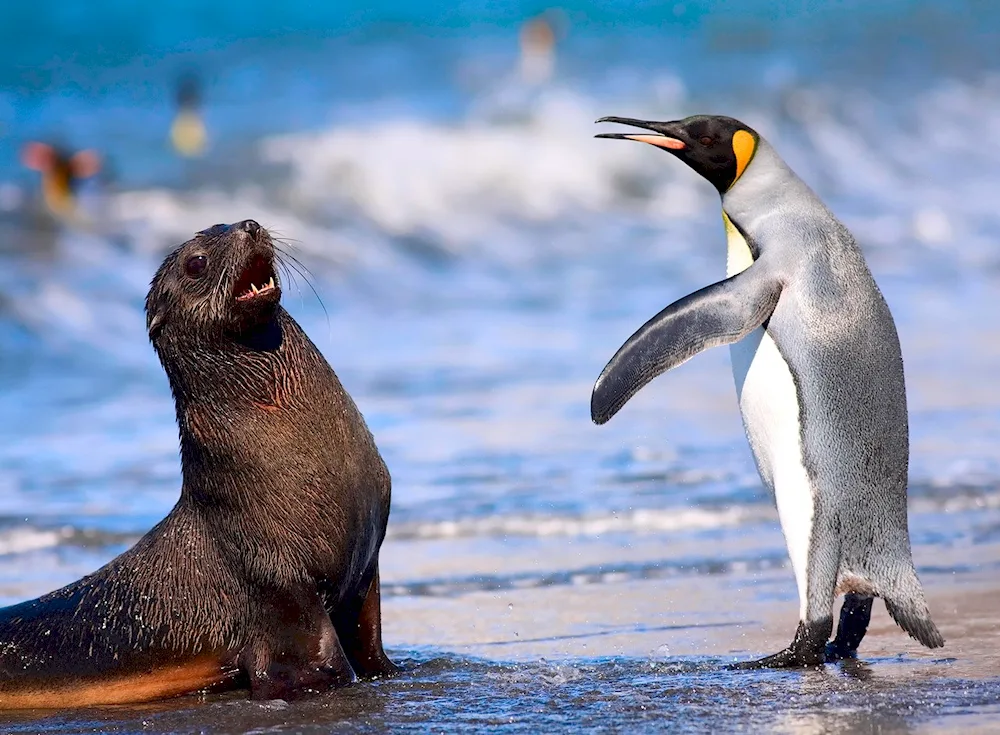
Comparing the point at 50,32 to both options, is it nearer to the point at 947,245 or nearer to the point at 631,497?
the point at 947,245

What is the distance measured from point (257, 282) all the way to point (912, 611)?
2145 mm

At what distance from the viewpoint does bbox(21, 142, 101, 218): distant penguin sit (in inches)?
648

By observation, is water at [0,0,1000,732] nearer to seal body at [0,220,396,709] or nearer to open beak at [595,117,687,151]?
seal body at [0,220,396,709]

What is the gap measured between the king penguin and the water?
0.23 meters

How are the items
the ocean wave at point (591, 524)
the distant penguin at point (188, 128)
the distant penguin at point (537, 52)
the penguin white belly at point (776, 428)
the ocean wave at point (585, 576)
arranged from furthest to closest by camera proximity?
1. the distant penguin at point (537, 52)
2. the distant penguin at point (188, 128)
3. the ocean wave at point (591, 524)
4. the ocean wave at point (585, 576)
5. the penguin white belly at point (776, 428)

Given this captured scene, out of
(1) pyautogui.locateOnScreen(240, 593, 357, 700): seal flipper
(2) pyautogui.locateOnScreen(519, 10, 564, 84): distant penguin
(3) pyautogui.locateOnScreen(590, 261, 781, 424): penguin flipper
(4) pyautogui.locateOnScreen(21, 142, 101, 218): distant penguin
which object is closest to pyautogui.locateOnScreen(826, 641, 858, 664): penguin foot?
(3) pyautogui.locateOnScreen(590, 261, 781, 424): penguin flipper

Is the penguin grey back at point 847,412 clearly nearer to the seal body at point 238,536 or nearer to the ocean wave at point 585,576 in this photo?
the seal body at point 238,536

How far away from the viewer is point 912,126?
85.3 feet

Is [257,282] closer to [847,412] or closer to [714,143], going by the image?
[714,143]

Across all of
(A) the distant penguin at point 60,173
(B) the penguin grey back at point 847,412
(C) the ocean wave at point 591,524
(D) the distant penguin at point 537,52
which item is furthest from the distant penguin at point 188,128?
(B) the penguin grey back at point 847,412

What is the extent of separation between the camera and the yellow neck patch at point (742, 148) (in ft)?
17.5

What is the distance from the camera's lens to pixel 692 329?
5.09m

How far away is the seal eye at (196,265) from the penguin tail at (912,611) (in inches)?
87.1

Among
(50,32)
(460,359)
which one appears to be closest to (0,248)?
(460,359)
